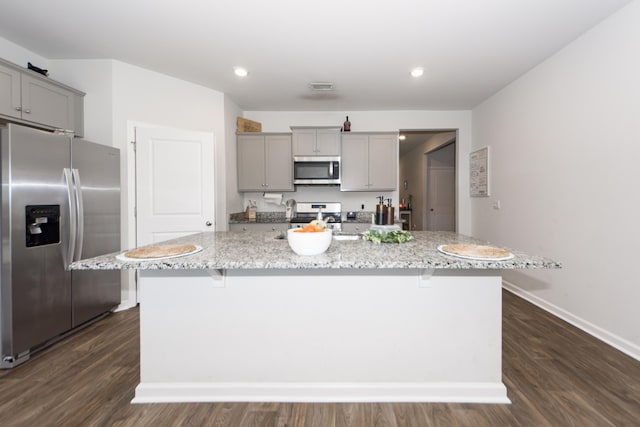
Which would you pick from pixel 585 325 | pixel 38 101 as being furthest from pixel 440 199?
pixel 38 101

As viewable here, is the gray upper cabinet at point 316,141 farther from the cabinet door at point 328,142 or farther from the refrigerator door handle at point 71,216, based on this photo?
the refrigerator door handle at point 71,216

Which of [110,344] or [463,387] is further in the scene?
[110,344]

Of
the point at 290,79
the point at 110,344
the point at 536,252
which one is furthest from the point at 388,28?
the point at 110,344

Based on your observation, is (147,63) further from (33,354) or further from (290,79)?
(33,354)

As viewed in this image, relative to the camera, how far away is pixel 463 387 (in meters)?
1.52

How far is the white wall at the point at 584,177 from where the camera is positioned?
199 cm

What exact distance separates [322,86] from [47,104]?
268 cm

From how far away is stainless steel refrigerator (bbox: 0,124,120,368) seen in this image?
1872mm

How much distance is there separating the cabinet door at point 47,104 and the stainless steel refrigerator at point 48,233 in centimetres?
27

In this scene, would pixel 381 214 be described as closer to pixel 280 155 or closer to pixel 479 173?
pixel 280 155

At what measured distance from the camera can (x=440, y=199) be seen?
6168 millimetres

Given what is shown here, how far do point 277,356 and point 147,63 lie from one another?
310 centimetres

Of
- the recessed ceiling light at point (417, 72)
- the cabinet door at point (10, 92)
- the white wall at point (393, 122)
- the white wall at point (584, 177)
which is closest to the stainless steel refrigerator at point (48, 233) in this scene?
the cabinet door at point (10, 92)

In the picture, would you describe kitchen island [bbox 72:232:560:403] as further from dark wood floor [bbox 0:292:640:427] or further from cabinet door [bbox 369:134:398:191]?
cabinet door [bbox 369:134:398:191]
